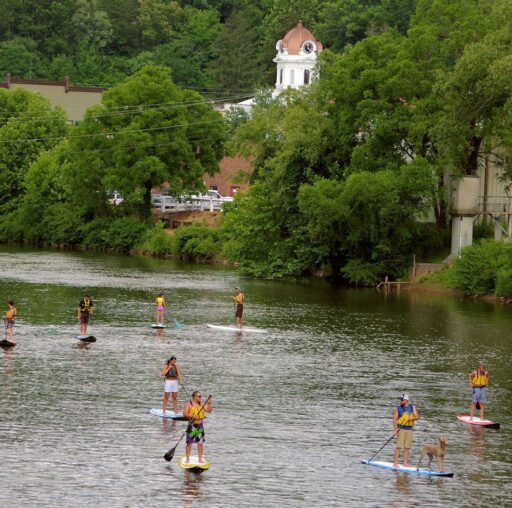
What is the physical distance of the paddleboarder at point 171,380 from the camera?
42.5 metres

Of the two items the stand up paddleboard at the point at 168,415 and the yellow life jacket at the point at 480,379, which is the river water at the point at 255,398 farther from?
the yellow life jacket at the point at 480,379

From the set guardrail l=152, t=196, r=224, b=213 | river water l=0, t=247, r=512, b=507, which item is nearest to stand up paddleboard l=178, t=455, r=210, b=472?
river water l=0, t=247, r=512, b=507

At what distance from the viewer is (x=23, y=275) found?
88750mm

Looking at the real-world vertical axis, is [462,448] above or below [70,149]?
below

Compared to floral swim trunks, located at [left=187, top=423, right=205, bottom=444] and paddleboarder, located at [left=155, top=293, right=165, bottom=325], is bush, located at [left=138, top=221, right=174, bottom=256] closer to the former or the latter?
paddleboarder, located at [left=155, top=293, right=165, bottom=325]

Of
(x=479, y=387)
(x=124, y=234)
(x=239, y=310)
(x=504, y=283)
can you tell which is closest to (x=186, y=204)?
(x=124, y=234)

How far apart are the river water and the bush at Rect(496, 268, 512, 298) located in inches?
84.8

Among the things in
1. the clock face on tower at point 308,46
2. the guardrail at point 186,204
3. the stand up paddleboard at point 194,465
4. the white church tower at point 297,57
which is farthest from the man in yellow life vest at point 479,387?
the clock face on tower at point 308,46

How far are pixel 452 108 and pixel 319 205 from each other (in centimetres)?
1076

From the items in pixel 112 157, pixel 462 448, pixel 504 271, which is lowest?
pixel 462 448

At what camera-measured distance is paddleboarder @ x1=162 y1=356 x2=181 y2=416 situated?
4253 centimetres

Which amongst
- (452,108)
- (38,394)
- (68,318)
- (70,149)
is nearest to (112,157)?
(70,149)

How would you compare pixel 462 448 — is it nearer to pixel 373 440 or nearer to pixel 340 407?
pixel 373 440

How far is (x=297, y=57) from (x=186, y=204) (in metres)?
48.7
